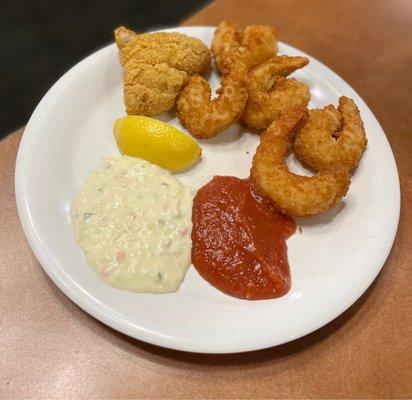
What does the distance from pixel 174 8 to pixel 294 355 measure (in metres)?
2.52

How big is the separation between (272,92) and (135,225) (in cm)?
97

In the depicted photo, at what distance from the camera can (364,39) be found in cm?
306

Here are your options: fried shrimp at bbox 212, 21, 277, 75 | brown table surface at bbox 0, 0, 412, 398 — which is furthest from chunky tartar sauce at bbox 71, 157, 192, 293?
fried shrimp at bbox 212, 21, 277, 75

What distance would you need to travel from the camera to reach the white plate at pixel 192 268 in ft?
5.31

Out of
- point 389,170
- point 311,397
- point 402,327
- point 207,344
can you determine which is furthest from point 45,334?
point 389,170

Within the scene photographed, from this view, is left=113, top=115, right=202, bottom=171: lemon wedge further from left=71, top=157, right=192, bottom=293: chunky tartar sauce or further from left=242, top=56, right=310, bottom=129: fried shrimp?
left=242, top=56, right=310, bottom=129: fried shrimp

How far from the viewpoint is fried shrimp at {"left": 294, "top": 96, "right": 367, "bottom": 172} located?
6.96 ft

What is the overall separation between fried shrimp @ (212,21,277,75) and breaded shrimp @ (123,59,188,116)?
11.8 inches

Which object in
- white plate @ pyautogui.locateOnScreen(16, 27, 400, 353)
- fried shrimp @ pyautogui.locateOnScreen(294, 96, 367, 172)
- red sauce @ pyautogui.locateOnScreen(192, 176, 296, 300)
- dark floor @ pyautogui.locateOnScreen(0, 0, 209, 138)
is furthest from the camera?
dark floor @ pyautogui.locateOnScreen(0, 0, 209, 138)

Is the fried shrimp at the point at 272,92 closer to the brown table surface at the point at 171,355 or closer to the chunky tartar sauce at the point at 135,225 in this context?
the chunky tartar sauce at the point at 135,225

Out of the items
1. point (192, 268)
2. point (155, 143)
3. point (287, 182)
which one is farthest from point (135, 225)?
point (287, 182)

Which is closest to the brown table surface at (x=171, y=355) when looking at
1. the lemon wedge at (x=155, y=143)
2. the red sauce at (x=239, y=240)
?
the red sauce at (x=239, y=240)

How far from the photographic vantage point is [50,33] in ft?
9.95

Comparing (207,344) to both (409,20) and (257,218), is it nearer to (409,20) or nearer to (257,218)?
(257,218)
